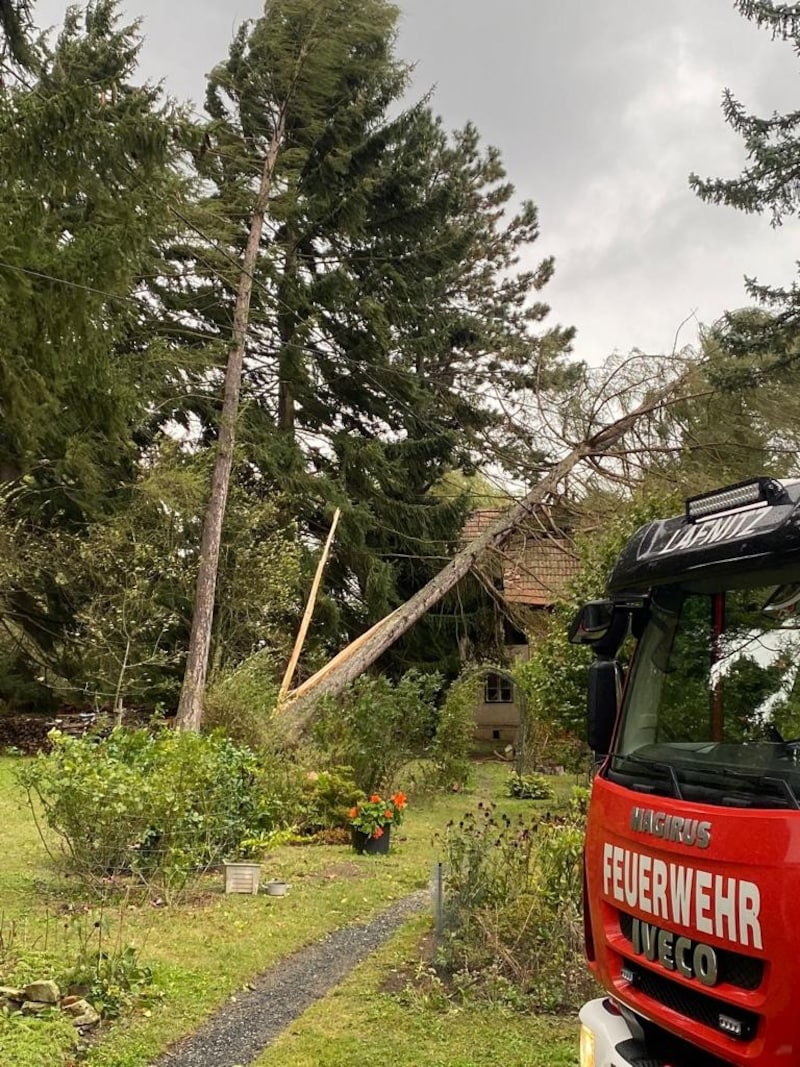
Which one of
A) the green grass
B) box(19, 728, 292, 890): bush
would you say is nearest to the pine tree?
box(19, 728, 292, 890): bush

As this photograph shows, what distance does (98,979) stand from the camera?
499 cm

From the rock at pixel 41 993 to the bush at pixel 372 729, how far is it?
7.23 m

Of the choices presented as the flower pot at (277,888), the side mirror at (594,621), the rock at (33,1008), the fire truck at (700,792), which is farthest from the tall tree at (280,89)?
the fire truck at (700,792)

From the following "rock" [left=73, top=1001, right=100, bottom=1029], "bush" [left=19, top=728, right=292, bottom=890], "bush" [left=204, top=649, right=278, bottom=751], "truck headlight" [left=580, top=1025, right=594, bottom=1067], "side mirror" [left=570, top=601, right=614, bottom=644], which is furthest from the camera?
"bush" [left=204, top=649, right=278, bottom=751]

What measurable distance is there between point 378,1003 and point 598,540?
1002cm

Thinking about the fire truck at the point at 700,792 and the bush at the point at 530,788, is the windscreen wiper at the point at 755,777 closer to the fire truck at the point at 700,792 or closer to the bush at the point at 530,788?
the fire truck at the point at 700,792

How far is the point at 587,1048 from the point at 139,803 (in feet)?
16.3

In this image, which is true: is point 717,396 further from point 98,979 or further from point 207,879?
point 98,979

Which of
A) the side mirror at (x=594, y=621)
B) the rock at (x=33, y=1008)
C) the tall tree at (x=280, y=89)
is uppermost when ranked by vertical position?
the tall tree at (x=280, y=89)

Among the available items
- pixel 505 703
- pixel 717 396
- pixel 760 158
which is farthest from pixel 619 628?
pixel 505 703

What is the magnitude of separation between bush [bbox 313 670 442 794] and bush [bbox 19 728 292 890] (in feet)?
11.5

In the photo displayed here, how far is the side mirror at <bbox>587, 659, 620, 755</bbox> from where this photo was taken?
373 cm

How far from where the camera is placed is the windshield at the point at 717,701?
2.72 m

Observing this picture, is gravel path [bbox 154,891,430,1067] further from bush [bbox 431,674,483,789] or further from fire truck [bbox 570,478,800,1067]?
bush [bbox 431,674,483,789]
